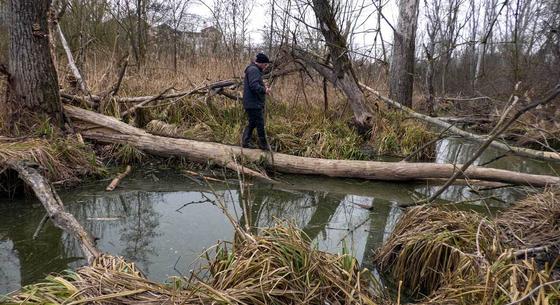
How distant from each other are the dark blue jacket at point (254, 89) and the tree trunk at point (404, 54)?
182 inches

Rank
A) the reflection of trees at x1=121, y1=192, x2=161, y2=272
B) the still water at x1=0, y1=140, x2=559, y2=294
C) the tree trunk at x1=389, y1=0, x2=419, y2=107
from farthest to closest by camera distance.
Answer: the tree trunk at x1=389, y1=0, x2=419, y2=107
the reflection of trees at x1=121, y1=192, x2=161, y2=272
the still water at x1=0, y1=140, x2=559, y2=294

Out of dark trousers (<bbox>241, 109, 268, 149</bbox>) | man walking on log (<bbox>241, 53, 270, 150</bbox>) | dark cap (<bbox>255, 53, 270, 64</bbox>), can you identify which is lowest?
dark trousers (<bbox>241, 109, 268, 149</bbox>)

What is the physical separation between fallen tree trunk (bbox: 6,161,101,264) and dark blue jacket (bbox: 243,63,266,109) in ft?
10.7

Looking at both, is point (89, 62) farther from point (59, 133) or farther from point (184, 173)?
point (184, 173)

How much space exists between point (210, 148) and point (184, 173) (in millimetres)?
573

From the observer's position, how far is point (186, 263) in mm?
3582

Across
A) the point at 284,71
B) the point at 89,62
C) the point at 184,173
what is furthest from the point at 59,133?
the point at 284,71

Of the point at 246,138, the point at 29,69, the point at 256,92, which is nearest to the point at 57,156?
the point at 29,69

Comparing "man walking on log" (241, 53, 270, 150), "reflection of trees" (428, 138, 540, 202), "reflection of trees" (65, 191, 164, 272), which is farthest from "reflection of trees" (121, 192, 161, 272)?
"reflection of trees" (428, 138, 540, 202)

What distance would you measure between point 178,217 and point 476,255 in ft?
10.4

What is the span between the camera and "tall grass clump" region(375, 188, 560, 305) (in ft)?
7.63

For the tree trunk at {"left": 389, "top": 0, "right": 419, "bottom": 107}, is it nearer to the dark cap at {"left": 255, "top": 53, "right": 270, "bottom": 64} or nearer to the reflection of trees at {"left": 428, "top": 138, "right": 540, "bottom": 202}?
the reflection of trees at {"left": 428, "top": 138, "right": 540, "bottom": 202}

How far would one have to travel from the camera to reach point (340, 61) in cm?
822

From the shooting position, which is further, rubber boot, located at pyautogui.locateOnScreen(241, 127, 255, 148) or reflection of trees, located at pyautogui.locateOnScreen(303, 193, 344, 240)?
rubber boot, located at pyautogui.locateOnScreen(241, 127, 255, 148)
